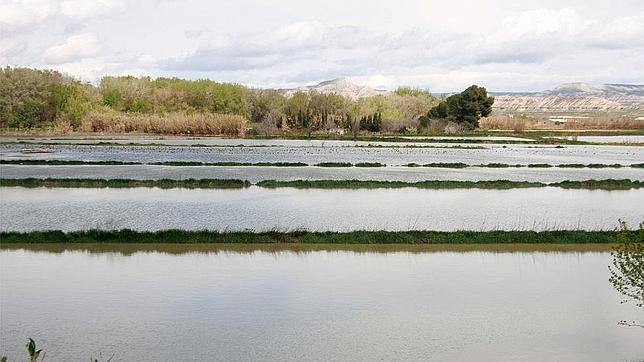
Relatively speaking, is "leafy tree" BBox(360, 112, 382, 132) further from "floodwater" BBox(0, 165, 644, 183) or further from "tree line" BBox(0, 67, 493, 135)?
"floodwater" BBox(0, 165, 644, 183)

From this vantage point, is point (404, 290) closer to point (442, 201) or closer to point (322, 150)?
point (442, 201)

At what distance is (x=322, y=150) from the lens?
116 feet

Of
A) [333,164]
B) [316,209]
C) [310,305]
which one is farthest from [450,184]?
[310,305]

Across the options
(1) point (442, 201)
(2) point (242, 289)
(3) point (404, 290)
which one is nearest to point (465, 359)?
(3) point (404, 290)

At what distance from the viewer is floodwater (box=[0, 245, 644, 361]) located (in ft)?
21.9

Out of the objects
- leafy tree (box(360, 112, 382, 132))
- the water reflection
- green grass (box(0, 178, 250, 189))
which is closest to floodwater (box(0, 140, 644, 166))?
green grass (box(0, 178, 250, 189))

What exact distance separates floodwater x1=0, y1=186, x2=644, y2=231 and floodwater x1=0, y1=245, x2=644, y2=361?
1.91 m

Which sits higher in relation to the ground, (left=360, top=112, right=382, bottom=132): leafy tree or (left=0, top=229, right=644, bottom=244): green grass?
(left=360, top=112, right=382, bottom=132): leafy tree

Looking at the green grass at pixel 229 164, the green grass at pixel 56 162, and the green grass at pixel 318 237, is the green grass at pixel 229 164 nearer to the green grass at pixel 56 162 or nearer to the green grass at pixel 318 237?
the green grass at pixel 56 162

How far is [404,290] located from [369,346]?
2.23 metres

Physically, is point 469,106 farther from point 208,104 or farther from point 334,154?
point 208,104

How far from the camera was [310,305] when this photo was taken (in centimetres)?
809

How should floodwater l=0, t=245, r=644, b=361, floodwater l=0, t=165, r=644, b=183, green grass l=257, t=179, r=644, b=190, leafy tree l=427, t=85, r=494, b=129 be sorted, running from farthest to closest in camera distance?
leafy tree l=427, t=85, r=494, b=129, floodwater l=0, t=165, r=644, b=183, green grass l=257, t=179, r=644, b=190, floodwater l=0, t=245, r=644, b=361

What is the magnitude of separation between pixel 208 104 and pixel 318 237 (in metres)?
61.2
